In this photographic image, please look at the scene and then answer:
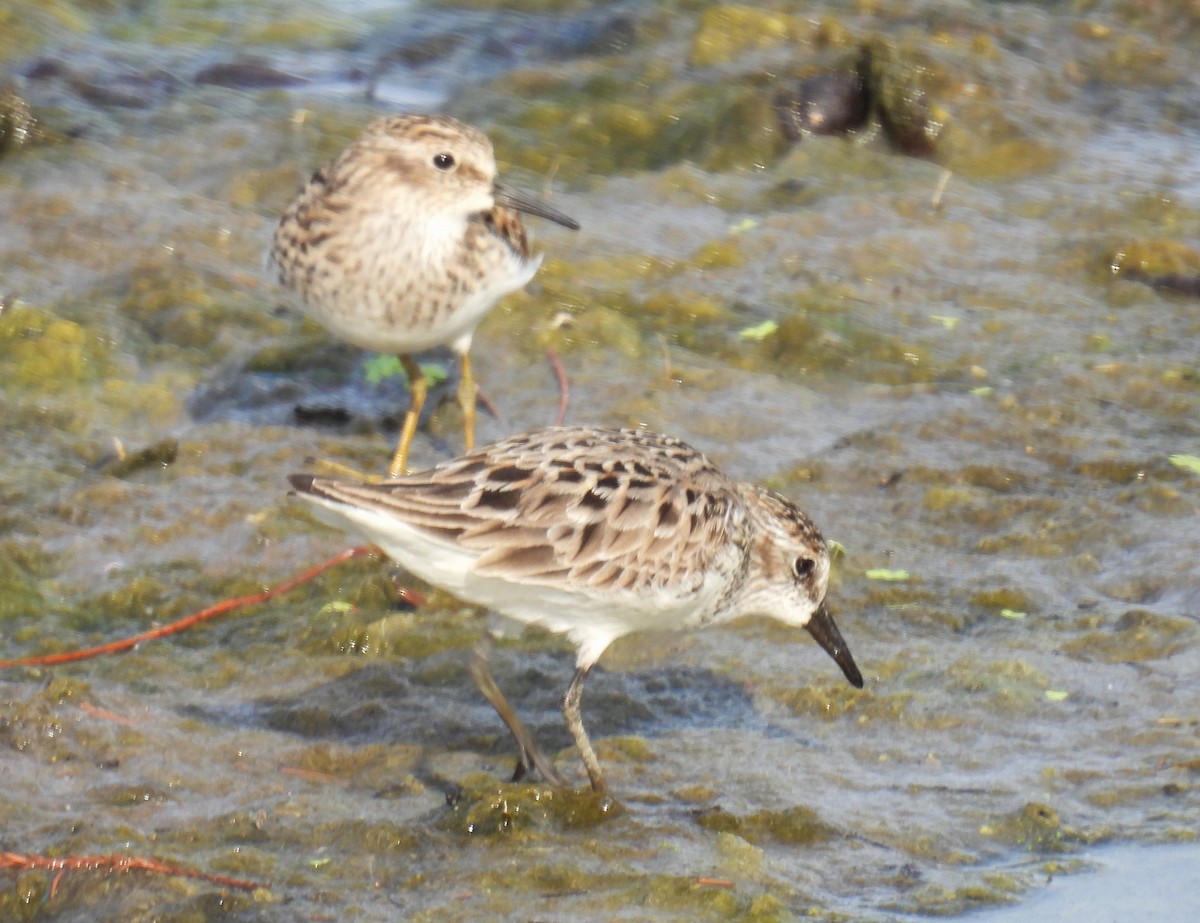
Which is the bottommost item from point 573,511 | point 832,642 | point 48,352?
point 48,352

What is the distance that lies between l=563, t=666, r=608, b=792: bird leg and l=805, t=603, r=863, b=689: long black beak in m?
0.92

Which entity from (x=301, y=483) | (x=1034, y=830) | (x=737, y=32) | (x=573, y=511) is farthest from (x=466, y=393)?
(x=737, y=32)

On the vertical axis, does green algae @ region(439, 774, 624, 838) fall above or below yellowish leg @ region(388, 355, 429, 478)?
above

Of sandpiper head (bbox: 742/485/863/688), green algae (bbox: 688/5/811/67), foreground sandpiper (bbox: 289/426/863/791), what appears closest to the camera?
foreground sandpiper (bbox: 289/426/863/791)

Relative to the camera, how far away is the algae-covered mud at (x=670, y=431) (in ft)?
16.7

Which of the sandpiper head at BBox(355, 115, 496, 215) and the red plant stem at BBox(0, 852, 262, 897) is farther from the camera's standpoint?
the sandpiper head at BBox(355, 115, 496, 215)

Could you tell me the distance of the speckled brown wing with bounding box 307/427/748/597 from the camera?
5.07m

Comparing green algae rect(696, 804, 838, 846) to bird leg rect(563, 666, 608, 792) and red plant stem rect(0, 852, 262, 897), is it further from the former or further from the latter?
red plant stem rect(0, 852, 262, 897)

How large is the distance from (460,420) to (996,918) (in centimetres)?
411

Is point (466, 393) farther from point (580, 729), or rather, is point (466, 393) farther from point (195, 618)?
point (580, 729)

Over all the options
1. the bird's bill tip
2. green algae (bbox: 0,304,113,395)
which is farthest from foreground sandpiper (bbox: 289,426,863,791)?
green algae (bbox: 0,304,113,395)

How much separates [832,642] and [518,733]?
3.87 feet

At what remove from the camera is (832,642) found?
19.4 ft

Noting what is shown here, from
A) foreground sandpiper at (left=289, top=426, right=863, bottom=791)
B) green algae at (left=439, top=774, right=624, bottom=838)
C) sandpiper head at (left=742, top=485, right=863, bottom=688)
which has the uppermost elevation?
foreground sandpiper at (left=289, top=426, right=863, bottom=791)
